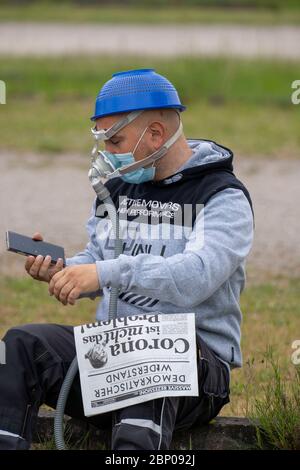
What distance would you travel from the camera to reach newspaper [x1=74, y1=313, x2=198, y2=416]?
3.42 metres

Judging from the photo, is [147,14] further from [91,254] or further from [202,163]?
[202,163]

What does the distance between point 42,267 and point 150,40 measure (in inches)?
614

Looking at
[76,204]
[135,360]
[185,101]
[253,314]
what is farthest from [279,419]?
[185,101]

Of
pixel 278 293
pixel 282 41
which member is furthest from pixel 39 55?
pixel 278 293

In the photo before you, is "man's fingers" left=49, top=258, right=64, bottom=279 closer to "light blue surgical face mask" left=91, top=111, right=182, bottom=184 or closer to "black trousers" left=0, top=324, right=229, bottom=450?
"black trousers" left=0, top=324, right=229, bottom=450

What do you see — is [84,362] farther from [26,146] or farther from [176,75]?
[176,75]

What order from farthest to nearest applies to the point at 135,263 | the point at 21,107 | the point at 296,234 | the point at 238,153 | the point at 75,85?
the point at 75,85 → the point at 21,107 → the point at 238,153 → the point at 296,234 → the point at 135,263

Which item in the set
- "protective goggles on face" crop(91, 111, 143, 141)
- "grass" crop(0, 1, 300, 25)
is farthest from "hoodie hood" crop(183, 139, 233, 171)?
"grass" crop(0, 1, 300, 25)

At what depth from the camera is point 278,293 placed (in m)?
6.34

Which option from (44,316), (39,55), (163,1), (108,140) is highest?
(163,1)

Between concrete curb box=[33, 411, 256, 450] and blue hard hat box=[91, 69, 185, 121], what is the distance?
1079 millimetres

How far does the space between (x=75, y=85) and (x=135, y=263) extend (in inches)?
397

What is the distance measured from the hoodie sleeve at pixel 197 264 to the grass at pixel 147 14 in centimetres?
1909

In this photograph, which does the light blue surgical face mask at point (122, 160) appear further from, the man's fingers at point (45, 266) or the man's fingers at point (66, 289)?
the man's fingers at point (66, 289)
